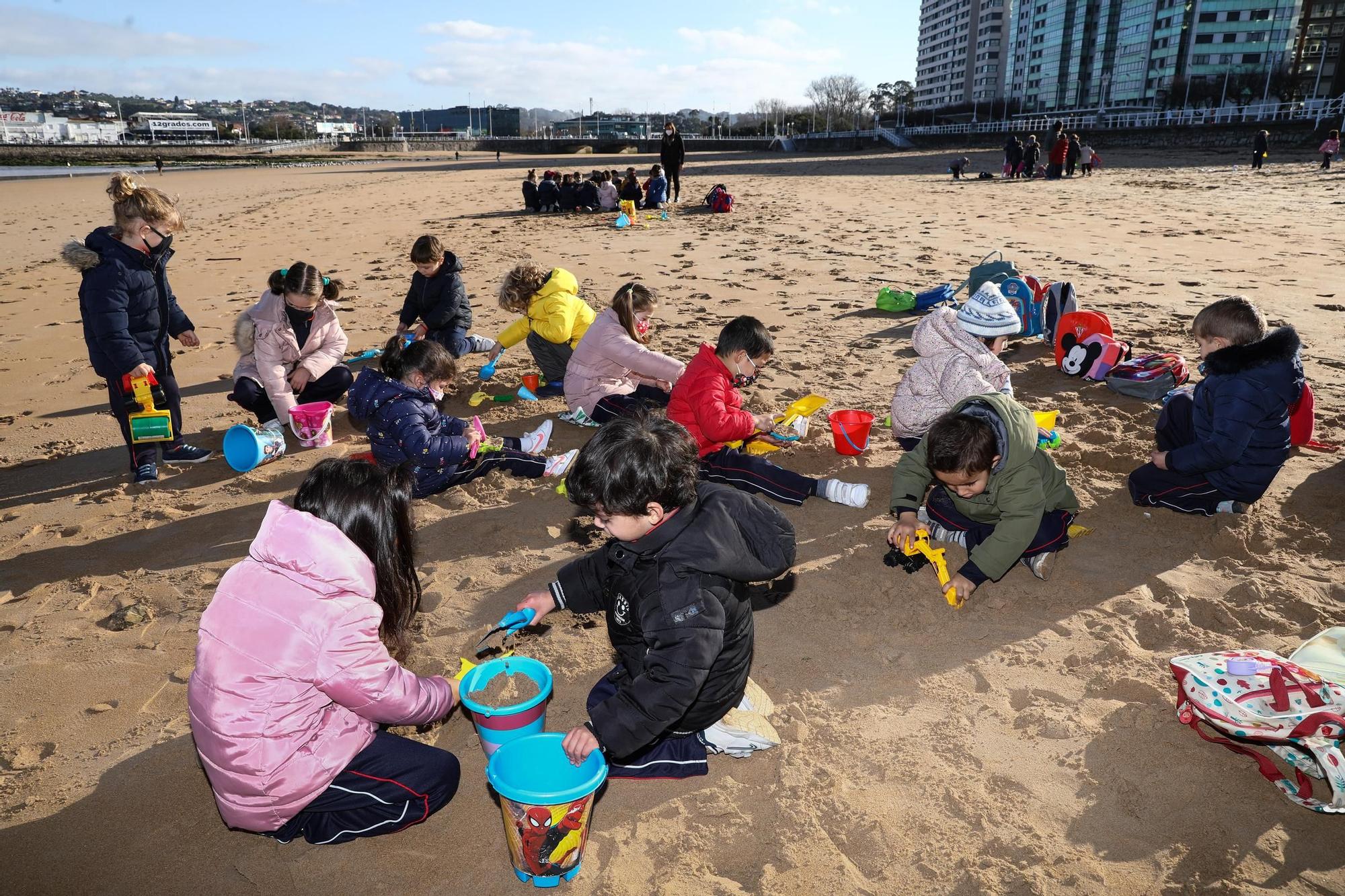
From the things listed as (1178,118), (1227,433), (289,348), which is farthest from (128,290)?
(1178,118)

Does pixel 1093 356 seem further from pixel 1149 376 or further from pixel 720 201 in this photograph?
pixel 720 201

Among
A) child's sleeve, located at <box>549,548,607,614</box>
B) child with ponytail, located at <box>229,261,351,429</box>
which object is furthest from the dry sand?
child's sleeve, located at <box>549,548,607,614</box>

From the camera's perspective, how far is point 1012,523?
319 centimetres

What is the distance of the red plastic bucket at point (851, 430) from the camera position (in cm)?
479

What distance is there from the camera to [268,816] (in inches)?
84.7

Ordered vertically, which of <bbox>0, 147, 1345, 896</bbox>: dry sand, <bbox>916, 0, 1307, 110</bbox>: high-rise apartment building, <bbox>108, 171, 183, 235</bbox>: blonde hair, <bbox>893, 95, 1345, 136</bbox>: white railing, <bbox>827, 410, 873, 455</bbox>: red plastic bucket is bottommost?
<bbox>0, 147, 1345, 896</bbox>: dry sand

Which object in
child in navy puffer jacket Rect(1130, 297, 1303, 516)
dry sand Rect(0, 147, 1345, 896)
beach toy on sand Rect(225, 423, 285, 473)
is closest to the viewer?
dry sand Rect(0, 147, 1345, 896)

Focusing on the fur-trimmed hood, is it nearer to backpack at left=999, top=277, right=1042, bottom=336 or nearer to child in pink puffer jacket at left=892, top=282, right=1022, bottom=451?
child in pink puffer jacket at left=892, top=282, right=1022, bottom=451

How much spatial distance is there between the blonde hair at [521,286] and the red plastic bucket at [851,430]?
251 cm

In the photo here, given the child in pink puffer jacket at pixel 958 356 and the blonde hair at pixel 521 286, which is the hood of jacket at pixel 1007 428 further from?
the blonde hair at pixel 521 286

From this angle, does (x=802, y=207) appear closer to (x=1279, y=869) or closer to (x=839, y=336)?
(x=839, y=336)

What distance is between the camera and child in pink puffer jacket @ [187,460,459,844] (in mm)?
2004

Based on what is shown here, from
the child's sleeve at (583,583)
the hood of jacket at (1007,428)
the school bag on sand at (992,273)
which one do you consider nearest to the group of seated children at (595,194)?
the school bag on sand at (992,273)

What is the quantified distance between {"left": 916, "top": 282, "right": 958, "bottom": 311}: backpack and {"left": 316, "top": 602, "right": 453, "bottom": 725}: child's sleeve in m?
6.58
